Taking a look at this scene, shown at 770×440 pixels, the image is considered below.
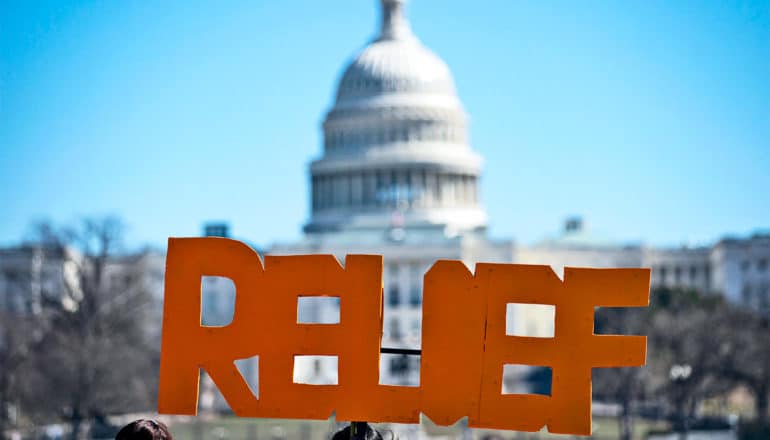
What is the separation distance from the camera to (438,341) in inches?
658

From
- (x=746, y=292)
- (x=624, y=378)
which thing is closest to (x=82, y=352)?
(x=624, y=378)

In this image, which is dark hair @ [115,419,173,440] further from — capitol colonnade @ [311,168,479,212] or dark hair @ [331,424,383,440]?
capitol colonnade @ [311,168,479,212]

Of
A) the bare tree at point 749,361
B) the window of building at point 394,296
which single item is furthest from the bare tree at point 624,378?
the window of building at point 394,296

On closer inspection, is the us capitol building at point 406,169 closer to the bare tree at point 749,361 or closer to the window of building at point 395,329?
the window of building at point 395,329

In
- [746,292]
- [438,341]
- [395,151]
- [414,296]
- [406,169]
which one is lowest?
[438,341]

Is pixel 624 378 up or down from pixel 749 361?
down

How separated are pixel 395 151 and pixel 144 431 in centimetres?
15367

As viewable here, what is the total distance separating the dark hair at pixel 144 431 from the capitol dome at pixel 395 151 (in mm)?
151206

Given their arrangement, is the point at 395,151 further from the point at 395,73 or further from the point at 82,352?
the point at 82,352

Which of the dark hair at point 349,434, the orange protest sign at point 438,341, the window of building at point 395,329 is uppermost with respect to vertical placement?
the window of building at point 395,329

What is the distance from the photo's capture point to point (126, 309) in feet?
259

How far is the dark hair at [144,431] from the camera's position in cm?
1312

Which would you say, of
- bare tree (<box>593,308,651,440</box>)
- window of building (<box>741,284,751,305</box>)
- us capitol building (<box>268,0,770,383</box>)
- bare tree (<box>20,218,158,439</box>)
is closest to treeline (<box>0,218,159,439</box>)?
bare tree (<box>20,218,158,439</box>)

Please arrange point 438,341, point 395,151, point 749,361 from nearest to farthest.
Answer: point 438,341 → point 749,361 → point 395,151
